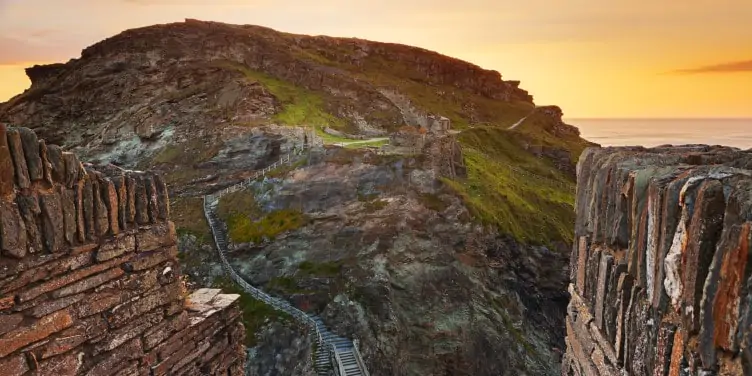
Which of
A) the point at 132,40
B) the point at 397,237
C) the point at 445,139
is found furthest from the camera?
the point at 132,40

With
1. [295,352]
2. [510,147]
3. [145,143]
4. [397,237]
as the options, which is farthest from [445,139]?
[145,143]

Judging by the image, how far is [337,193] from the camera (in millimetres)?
38375

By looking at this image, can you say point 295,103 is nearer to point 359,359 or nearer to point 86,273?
point 359,359

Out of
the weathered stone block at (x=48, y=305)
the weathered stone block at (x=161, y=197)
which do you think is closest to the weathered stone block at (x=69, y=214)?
the weathered stone block at (x=48, y=305)

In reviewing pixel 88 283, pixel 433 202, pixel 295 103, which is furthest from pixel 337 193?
pixel 88 283

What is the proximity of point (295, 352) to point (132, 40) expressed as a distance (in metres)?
52.8

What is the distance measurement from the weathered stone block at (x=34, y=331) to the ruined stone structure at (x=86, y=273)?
0.01 m

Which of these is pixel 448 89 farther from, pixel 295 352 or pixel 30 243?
pixel 30 243

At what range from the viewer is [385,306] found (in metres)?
33.4

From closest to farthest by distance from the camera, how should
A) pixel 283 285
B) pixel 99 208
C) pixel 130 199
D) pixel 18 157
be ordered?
1. pixel 18 157
2. pixel 99 208
3. pixel 130 199
4. pixel 283 285

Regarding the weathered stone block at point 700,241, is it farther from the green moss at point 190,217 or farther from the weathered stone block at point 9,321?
the green moss at point 190,217

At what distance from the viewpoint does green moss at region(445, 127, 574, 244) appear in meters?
41.8

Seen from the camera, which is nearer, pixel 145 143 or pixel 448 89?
pixel 145 143

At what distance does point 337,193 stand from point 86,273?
31.7m
